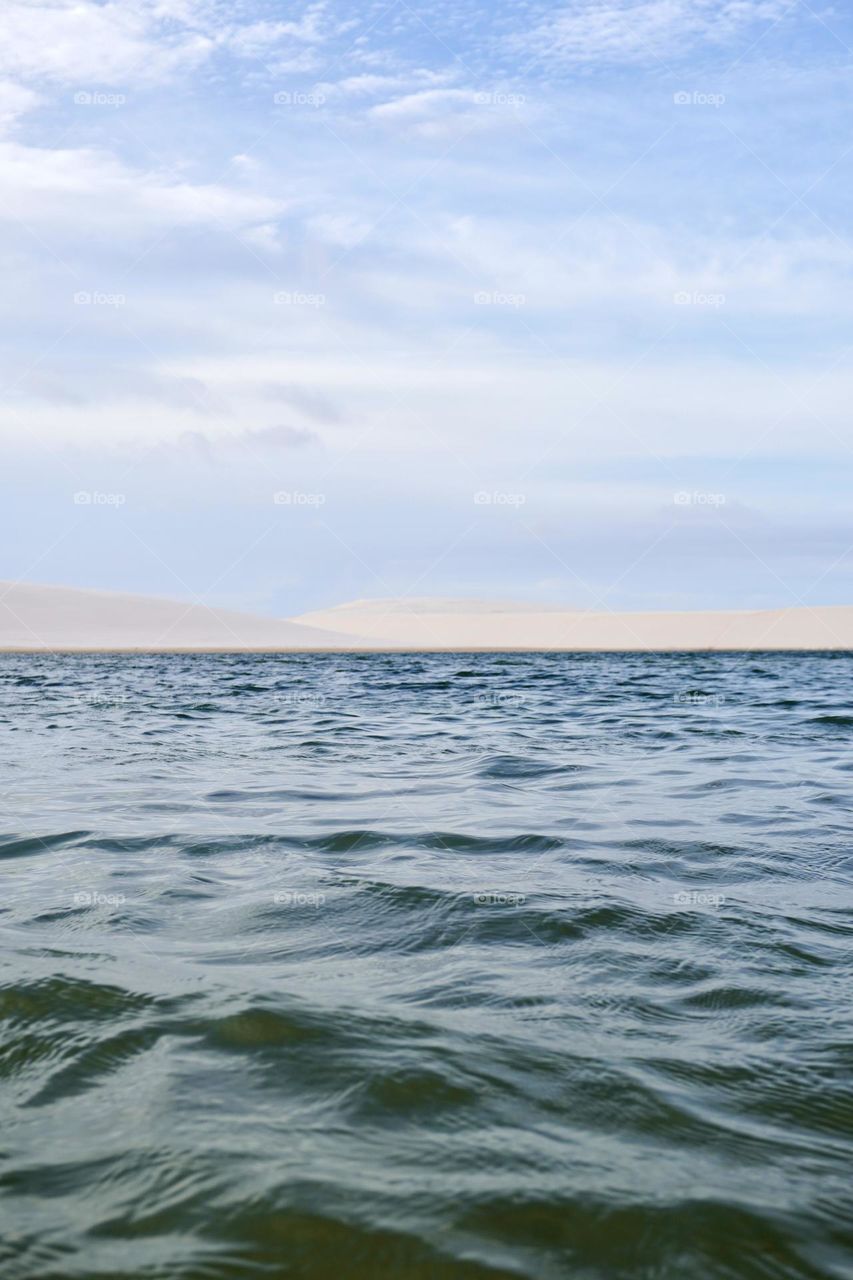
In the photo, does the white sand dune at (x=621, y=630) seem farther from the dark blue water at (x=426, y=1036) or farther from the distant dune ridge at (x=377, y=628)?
the dark blue water at (x=426, y=1036)

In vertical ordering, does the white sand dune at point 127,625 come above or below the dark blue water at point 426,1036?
above

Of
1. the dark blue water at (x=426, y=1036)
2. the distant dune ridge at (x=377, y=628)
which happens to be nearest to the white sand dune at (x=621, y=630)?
the distant dune ridge at (x=377, y=628)

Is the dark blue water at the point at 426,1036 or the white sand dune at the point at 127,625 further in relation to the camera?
the white sand dune at the point at 127,625

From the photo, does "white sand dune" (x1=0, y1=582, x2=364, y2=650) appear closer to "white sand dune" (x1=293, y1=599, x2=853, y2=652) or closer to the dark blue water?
"white sand dune" (x1=293, y1=599, x2=853, y2=652)

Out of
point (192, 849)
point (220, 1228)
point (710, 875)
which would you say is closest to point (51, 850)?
point (192, 849)

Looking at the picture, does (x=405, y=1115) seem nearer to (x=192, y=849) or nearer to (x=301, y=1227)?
(x=301, y=1227)

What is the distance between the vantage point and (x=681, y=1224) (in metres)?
2.24

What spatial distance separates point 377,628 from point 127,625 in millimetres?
40926

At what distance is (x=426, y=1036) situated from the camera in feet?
10.4

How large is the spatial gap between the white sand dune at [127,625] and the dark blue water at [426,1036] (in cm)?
7249

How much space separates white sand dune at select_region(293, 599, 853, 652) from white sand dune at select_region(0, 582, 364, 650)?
47.8ft

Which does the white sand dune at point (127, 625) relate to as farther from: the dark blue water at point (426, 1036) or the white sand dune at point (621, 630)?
the dark blue water at point (426, 1036)

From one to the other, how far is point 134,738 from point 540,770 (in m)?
5.35

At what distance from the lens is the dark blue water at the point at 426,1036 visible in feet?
7.24
